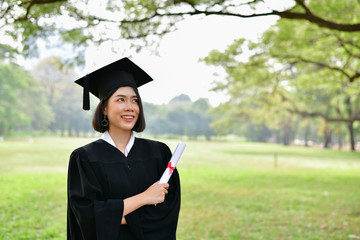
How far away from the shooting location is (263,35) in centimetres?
1081

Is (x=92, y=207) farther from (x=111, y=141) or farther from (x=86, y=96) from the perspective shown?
(x=86, y=96)

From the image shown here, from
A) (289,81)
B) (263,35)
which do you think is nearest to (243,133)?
(289,81)

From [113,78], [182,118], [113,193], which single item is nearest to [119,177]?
[113,193]

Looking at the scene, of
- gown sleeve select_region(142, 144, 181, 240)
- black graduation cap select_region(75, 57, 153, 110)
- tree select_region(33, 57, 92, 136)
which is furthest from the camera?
tree select_region(33, 57, 92, 136)

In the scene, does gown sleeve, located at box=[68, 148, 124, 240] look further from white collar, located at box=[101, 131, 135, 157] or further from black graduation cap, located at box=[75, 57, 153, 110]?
black graduation cap, located at box=[75, 57, 153, 110]

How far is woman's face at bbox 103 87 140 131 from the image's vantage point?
230 cm

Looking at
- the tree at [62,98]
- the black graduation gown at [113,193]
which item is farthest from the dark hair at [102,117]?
the tree at [62,98]

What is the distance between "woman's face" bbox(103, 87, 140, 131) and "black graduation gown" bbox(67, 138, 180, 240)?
0.55 feet

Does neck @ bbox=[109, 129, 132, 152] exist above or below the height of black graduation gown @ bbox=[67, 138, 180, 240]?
above

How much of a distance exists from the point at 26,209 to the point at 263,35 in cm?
799

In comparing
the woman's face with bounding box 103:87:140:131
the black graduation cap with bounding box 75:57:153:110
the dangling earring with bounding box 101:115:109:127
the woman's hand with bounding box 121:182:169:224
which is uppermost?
the black graduation cap with bounding box 75:57:153:110

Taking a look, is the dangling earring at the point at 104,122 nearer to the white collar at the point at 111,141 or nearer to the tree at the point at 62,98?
the white collar at the point at 111,141

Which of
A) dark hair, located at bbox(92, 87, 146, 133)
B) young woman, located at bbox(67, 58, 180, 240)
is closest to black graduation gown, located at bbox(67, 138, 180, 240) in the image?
young woman, located at bbox(67, 58, 180, 240)

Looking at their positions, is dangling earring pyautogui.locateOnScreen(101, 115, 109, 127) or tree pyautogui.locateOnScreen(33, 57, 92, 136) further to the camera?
tree pyautogui.locateOnScreen(33, 57, 92, 136)
